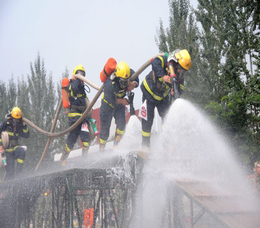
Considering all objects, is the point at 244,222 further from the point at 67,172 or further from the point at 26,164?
the point at 26,164

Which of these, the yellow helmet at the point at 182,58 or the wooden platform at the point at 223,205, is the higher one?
the yellow helmet at the point at 182,58

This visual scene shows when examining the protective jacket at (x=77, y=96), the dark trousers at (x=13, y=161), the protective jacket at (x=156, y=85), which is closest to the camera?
the protective jacket at (x=156, y=85)

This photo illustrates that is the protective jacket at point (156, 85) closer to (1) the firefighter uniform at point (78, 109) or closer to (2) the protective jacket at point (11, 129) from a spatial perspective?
(1) the firefighter uniform at point (78, 109)

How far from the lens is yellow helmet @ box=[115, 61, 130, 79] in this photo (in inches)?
237

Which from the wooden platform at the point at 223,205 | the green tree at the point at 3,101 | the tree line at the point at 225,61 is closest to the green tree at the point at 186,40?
the tree line at the point at 225,61

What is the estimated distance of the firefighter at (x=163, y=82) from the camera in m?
5.37

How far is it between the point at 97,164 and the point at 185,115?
1474 mm

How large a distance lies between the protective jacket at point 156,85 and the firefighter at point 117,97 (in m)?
0.34

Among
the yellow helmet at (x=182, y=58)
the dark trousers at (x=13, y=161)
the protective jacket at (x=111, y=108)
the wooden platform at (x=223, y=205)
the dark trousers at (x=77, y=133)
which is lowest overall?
the wooden platform at (x=223, y=205)

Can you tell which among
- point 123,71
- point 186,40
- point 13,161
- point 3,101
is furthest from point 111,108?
point 3,101

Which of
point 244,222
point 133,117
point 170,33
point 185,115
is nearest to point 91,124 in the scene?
point 133,117

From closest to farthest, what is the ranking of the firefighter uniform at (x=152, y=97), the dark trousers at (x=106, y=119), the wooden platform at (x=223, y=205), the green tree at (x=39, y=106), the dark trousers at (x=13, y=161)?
the wooden platform at (x=223, y=205)
the firefighter uniform at (x=152, y=97)
the dark trousers at (x=106, y=119)
the dark trousers at (x=13, y=161)
the green tree at (x=39, y=106)

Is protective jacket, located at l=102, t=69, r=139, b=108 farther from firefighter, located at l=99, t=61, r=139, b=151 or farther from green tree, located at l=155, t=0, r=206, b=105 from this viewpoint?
green tree, located at l=155, t=0, r=206, b=105

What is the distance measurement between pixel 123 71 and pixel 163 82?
0.72 meters
